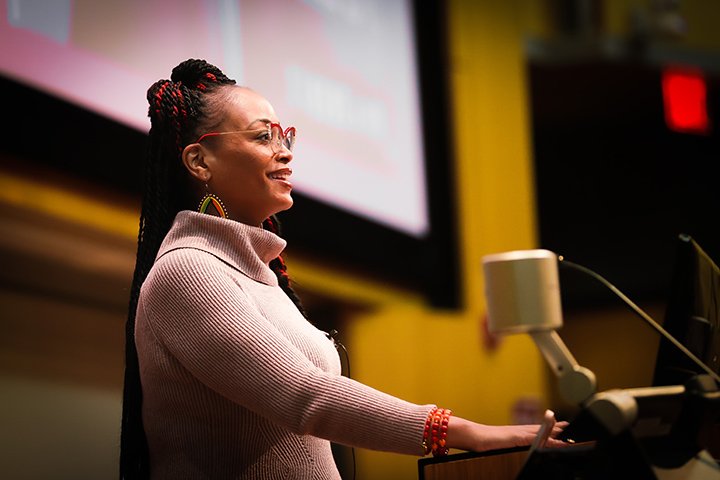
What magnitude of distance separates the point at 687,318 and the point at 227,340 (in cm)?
62

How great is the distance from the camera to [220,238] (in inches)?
60.1

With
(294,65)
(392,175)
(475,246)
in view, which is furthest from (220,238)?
(475,246)

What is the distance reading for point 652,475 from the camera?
3.52 ft

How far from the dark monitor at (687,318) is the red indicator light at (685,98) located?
408 centimetres

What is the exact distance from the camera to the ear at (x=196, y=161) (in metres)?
1.63

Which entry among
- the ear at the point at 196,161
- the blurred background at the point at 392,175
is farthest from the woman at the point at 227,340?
the blurred background at the point at 392,175

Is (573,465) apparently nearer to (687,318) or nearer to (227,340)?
(687,318)

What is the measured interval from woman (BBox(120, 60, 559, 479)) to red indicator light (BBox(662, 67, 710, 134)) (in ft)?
13.1

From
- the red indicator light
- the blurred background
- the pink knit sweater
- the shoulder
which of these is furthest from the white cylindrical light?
the red indicator light

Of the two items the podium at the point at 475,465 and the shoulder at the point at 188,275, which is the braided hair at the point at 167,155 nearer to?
the shoulder at the point at 188,275

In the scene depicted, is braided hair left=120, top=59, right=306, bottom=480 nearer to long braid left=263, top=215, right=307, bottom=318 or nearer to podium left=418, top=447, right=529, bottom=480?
long braid left=263, top=215, right=307, bottom=318

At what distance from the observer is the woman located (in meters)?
1.29

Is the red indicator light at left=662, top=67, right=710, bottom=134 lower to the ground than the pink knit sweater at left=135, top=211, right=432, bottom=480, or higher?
higher

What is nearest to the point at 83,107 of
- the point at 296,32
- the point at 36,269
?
the point at 36,269
